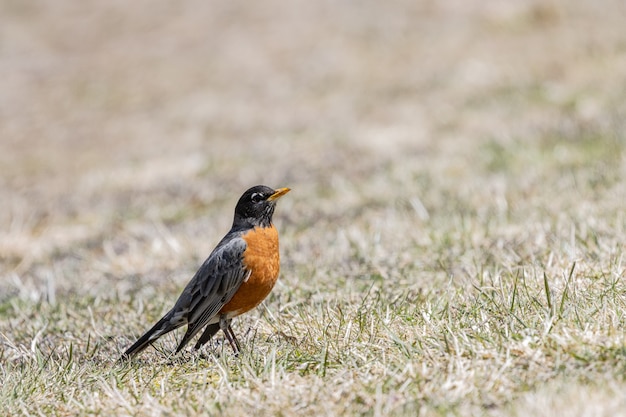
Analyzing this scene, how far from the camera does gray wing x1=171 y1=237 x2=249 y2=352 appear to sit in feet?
14.8

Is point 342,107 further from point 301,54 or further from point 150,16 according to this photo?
point 150,16

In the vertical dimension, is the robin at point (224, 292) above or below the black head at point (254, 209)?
below

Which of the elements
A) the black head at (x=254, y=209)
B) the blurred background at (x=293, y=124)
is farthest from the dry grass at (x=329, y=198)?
the black head at (x=254, y=209)

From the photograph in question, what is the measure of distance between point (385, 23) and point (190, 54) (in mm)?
4432

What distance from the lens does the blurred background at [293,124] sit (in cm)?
767

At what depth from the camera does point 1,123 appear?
629 inches

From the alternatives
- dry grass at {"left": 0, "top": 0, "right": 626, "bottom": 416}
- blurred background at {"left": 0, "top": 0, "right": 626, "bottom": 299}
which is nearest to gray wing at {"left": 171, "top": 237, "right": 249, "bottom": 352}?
dry grass at {"left": 0, "top": 0, "right": 626, "bottom": 416}

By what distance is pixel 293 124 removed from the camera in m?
13.6

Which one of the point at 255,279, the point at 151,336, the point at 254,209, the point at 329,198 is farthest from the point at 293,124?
the point at 151,336

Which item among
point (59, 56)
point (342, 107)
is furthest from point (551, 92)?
point (59, 56)

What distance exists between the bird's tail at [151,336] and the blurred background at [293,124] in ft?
6.21

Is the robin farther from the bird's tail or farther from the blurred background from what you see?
the blurred background

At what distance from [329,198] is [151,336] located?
4772 mm

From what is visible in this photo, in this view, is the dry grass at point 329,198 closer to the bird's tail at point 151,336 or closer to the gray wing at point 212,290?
the bird's tail at point 151,336
